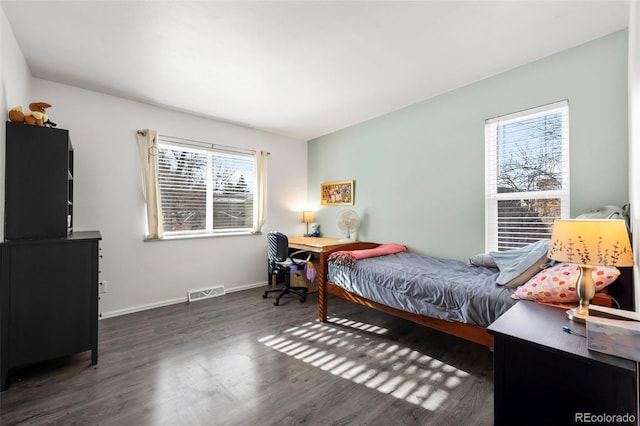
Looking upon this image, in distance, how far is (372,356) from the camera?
7.26ft

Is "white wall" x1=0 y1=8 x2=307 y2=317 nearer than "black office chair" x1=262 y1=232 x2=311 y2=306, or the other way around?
"white wall" x1=0 y1=8 x2=307 y2=317

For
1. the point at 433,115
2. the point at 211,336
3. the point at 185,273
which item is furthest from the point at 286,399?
the point at 433,115

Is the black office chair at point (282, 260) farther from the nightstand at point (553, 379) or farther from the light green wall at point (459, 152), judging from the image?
the nightstand at point (553, 379)

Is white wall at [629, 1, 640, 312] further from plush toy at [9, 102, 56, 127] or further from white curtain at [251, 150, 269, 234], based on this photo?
white curtain at [251, 150, 269, 234]

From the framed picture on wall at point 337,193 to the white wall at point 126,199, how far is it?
145cm

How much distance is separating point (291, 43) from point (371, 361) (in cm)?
259

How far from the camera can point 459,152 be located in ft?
9.61

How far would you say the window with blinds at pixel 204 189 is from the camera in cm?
351

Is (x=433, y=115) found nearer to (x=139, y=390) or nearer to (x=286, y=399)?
(x=286, y=399)

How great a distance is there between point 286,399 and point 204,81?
2.88m

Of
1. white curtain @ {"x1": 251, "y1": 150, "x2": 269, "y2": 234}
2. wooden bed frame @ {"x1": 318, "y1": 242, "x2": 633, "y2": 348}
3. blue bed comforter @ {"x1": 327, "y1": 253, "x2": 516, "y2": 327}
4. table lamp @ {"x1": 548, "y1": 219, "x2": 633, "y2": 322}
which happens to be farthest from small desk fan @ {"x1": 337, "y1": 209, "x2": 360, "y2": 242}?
table lamp @ {"x1": 548, "y1": 219, "x2": 633, "y2": 322}

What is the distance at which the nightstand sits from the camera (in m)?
1.00

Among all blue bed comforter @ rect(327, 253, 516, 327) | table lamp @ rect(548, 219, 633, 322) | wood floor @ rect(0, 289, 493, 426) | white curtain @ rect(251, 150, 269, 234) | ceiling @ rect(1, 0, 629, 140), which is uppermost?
ceiling @ rect(1, 0, 629, 140)

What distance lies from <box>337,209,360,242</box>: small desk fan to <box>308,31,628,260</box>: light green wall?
0.14 m
